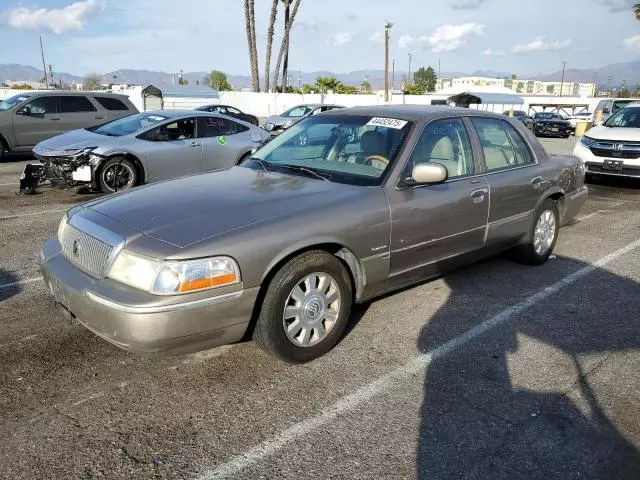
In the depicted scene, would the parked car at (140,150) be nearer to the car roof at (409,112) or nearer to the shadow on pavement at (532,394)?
the car roof at (409,112)

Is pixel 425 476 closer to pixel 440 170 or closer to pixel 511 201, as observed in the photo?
pixel 440 170

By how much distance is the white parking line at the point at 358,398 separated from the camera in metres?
2.55

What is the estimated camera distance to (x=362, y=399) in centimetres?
311

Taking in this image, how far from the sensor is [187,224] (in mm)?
3131

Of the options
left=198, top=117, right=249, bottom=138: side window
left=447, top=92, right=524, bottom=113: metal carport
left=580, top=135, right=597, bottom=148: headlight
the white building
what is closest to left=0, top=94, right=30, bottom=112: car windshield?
left=198, top=117, right=249, bottom=138: side window

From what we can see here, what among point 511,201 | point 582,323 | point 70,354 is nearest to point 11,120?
point 70,354

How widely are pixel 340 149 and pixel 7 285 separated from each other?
3127mm

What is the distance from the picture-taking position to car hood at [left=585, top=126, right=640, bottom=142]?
10.2 metres

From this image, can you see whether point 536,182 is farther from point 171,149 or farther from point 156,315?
point 171,149

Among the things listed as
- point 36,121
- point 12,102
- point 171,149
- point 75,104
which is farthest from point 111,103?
point 171,149

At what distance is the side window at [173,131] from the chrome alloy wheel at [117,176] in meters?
0.65

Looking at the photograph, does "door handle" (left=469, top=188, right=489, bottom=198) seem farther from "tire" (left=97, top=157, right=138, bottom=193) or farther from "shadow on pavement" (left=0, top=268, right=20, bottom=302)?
"tire" (left=97, top=157, right=138, bottom=193)

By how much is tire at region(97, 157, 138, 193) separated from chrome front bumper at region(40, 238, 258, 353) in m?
5.78

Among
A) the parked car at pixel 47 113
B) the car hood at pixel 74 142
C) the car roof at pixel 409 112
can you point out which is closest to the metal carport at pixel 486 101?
the parked car at pixel 47 113
